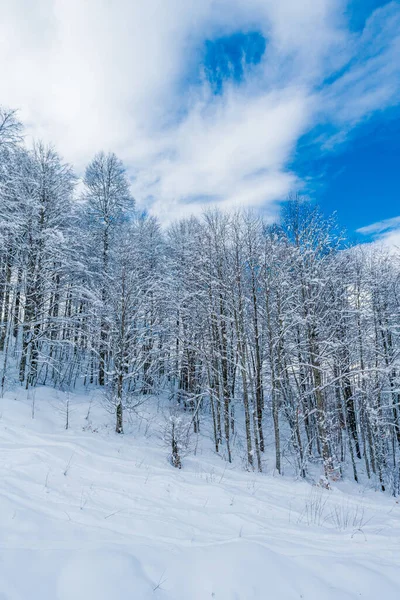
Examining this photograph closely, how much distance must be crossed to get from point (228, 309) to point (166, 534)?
34.1 feet

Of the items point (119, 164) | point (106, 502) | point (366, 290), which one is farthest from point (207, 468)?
point (119, 164)

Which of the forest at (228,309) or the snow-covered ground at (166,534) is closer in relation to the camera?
the snow-covered ground at (166,534)

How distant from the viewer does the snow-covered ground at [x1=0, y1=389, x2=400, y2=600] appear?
296 cm

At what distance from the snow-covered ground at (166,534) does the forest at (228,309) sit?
9.54ft

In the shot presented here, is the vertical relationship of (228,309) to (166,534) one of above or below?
above

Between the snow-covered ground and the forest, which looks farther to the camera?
the forest

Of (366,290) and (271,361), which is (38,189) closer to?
(271,361)

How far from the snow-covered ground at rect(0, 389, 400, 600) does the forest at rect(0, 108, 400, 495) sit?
291 centimetres

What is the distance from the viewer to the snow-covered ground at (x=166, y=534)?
2.96 m

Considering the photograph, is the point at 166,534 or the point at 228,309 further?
the point at 228,309

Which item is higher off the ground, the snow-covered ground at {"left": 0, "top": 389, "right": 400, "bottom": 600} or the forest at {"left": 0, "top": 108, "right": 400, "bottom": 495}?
the forest at {"left": 0, "top": 108, "right": 400, "bottom": 495}

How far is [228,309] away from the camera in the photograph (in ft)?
46.0

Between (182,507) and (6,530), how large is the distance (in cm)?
315

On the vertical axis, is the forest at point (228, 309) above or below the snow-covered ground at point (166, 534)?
above
